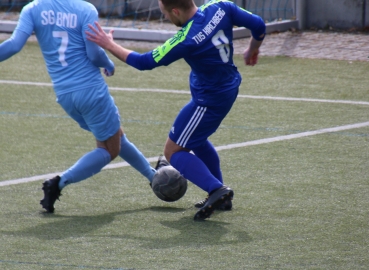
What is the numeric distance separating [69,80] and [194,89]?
916 millimetres

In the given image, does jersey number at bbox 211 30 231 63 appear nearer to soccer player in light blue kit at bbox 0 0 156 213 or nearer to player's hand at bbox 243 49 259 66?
player's hand at bbox 243 49 259 66

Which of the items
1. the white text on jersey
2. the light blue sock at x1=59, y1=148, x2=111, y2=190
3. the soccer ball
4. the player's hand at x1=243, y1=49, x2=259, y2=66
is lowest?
the soccer ball

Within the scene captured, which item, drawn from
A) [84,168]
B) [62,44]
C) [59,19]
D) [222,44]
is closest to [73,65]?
[62,44]

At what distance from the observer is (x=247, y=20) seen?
519 centimetres

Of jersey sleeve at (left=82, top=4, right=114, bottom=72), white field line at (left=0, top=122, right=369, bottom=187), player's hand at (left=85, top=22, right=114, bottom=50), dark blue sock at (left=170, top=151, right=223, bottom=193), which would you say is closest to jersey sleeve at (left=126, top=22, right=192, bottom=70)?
player's hand at (left=85, top=22, right=114, bottom=50)

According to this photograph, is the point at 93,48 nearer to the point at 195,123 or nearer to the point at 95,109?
the point at 95,109

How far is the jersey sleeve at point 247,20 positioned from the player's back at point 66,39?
1005mm

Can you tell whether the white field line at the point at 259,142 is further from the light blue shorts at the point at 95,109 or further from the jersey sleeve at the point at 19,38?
the jersey sleeve at the point at 19,38

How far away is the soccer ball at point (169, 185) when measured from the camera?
17.3ft

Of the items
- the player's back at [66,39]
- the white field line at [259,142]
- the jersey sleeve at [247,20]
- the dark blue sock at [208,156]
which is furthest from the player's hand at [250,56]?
the white field line at [259,142]

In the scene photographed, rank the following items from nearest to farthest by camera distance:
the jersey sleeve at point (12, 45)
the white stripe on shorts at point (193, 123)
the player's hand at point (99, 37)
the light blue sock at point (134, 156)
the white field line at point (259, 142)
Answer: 1. the player's hand at point (99, 37)
2. the jersey sleeve at point (12, 45)
3. the white stripe on shorts at point (193, 123)
4. the light blue sock at point (134, 156)
5. the white field line at point (259, 142)

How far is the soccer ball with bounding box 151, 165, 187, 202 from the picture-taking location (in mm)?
5262

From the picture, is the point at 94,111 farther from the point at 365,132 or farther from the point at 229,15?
the point at 365,132

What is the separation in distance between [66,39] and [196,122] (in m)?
1.12
